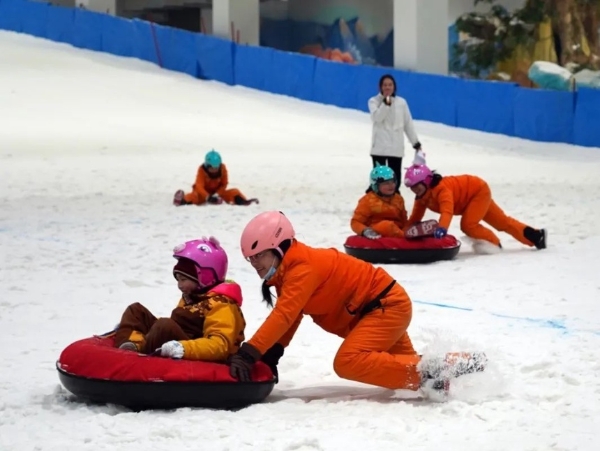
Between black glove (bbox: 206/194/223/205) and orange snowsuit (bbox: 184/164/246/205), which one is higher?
orange snowsuit (bbox: 184/164/246/205)

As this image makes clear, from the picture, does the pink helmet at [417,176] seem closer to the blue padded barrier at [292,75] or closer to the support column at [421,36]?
the support column at [421,36]

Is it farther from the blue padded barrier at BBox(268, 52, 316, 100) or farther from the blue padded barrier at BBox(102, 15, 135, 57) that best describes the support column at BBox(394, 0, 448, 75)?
the blue padded barrier at BBox(102, 15, 135, 57)

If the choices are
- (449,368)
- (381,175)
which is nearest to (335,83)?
(381,175)

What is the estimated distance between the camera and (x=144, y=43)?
95.6 feet

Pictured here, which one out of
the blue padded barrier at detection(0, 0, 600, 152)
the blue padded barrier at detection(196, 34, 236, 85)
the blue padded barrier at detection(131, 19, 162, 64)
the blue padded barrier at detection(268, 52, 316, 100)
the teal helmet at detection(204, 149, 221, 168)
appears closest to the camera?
the teal helmet at detection(204, 149, 221, 168)

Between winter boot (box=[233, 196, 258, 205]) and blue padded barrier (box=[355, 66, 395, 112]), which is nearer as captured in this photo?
winter boot (box=[233, 196, 258, 205])

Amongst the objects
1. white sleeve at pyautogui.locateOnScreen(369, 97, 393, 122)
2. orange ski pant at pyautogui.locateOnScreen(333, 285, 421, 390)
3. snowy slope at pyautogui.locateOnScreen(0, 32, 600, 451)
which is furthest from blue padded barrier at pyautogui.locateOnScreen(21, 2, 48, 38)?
orange ski pant at pyautogui.locateOnScreen(333, 285, 421, 390)

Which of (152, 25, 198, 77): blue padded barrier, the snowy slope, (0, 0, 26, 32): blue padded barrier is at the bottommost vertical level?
the snowy slope

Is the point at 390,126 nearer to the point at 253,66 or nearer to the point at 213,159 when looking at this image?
the point at 213,159

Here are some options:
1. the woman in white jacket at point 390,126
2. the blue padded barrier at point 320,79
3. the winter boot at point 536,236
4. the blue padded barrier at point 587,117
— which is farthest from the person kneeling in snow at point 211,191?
the blue padded barrier at point 320,79

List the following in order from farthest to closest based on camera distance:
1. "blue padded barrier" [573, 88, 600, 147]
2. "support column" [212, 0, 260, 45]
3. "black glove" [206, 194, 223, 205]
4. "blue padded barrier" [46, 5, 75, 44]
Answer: "blue padded barrier" [46, 5, 75, 44] → "support column" [212, 0, 260, 45] → "blue padded barrier" [573, 88, 600, 147] → "black glove" [206, 194, 223, 205]

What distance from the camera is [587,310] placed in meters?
7.24

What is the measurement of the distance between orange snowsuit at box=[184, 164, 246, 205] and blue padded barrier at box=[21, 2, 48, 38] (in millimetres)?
20373

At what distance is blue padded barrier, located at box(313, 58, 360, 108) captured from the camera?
23844 mm
